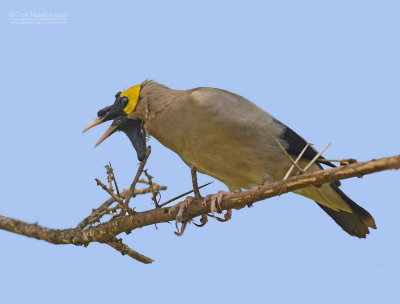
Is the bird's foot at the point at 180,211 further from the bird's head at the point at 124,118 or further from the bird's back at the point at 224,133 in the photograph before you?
the bird's head at the point at 124,118

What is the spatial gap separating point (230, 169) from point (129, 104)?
115cm

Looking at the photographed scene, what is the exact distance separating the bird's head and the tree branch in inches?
34.2

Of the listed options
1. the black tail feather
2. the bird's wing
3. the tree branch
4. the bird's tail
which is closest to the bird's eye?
the tree branch

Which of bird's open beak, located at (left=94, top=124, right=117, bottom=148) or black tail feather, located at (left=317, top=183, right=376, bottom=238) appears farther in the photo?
bird's open beak, located at (left=94, top=124, right=117, bottom=148)

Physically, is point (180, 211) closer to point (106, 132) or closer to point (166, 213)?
point (166, 213)

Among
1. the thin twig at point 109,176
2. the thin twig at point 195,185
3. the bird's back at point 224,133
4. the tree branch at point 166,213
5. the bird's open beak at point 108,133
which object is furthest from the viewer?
the bird's open beak at point 108,133

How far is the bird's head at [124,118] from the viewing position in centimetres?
478

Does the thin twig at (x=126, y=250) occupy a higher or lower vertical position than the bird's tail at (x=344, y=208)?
lower

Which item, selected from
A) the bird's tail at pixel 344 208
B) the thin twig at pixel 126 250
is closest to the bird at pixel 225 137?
the bird's tail at pixel 344 208

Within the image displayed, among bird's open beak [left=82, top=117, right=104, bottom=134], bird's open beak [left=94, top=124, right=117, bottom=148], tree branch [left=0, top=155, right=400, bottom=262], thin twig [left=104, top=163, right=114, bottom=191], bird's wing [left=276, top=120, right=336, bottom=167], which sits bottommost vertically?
tree branch [left=0, top=155, right=400, bottom=262]

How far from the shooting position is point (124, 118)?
15.8ft

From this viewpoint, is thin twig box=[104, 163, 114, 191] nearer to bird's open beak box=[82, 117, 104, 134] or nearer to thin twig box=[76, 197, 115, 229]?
thin twig box=[76, 197, 115, 229]

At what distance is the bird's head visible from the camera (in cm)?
478

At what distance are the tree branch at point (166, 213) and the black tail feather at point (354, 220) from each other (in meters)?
1.34
